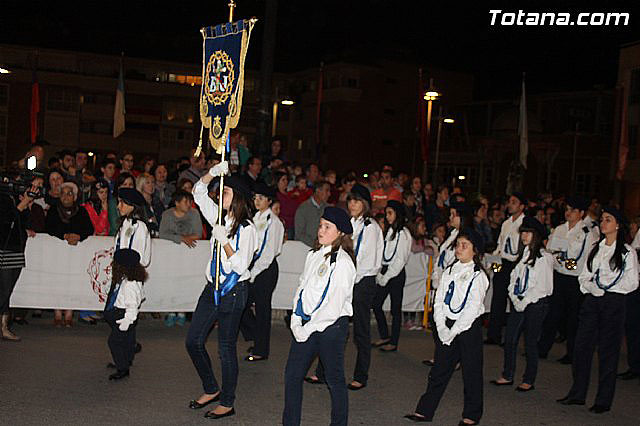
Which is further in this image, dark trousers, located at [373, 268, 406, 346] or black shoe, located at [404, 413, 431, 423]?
dark trousers, located at [373, 268, 406, 346]

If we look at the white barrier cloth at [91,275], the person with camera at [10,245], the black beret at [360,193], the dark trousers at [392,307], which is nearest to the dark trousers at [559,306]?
the dark trousers at [392,307]

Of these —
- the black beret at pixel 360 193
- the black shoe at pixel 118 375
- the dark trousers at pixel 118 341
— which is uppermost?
the black beret at pixel 360 193

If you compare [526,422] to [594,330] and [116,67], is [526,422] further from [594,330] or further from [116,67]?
[116,67]

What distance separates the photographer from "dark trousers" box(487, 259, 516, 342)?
37.6ft

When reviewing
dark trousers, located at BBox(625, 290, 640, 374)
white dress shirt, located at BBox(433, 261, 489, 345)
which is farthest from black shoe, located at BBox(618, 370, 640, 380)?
white dress shirt, located at BBox(433, 261, 489, 345)

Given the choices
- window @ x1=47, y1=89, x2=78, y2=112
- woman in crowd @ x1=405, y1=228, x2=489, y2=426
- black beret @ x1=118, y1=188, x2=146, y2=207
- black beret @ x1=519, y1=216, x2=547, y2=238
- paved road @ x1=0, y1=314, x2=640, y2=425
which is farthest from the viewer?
window @ x1=47, y1=89, x2=78, y2=112

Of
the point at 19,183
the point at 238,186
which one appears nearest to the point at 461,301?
the point at 238,186

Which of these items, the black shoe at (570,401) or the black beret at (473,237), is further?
the black shoe at (570,401)

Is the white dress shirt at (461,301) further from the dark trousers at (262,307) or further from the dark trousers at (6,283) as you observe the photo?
the dark trousers at (6,283)

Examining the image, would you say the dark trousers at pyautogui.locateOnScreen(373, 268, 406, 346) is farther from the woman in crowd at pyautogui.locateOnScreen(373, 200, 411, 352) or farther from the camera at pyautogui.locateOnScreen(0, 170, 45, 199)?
the camera at pyautogui.locateOnScreen(0, 170, 45, 199)

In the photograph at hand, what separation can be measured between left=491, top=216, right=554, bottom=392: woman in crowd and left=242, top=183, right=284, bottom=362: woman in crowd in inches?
115

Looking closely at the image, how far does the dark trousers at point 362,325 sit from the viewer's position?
827 cm

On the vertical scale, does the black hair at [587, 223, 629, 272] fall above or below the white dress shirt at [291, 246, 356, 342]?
above

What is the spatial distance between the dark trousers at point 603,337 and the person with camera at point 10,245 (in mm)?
6538
